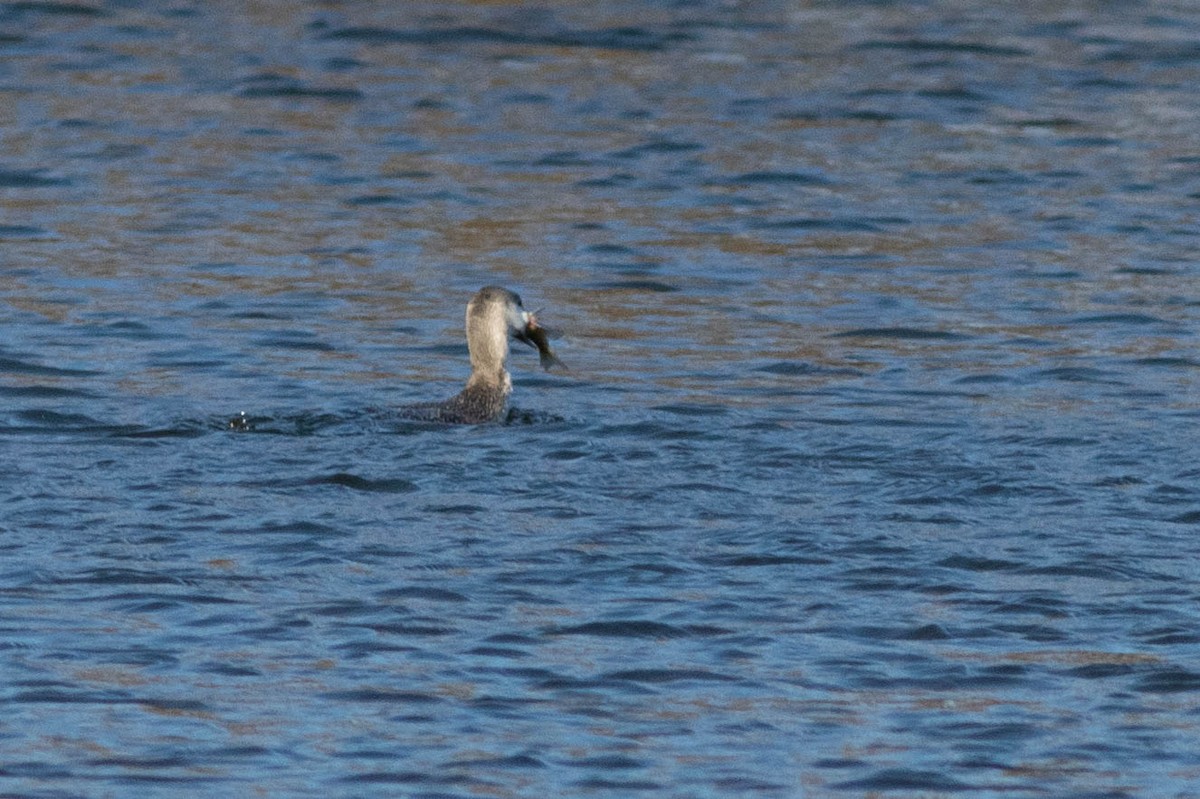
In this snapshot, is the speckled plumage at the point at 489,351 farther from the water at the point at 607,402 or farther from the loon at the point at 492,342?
the water at the point at 607,402

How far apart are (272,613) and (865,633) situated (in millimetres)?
1880

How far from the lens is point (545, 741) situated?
269 inches

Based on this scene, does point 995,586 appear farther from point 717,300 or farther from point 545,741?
point 717,300

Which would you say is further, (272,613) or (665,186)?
(665,186)

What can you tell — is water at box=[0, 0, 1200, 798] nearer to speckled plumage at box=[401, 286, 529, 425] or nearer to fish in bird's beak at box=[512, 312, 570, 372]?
fish in bird's beak at box=[512, 312, 570, 372]

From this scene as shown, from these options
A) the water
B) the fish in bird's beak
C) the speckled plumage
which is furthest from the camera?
the fish in bird's beak

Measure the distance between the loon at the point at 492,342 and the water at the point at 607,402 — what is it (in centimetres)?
37

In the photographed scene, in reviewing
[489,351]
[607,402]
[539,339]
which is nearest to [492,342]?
[489,351]

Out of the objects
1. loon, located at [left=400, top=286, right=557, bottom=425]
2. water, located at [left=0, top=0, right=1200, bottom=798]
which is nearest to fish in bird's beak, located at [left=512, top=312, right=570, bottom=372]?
loon, located at [left=400, top=286, right=557, bottom=425]

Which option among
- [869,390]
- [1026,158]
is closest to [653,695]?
[869,390]

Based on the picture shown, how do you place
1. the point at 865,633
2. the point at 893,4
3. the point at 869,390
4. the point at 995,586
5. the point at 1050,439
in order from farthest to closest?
the point at 893,4
the point at 869,390
the point at 1050,439
the point at 995,586
the point at 865,633

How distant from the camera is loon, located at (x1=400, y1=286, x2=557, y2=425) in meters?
11.3

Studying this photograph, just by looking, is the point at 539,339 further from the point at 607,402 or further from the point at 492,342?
the point at 607,402

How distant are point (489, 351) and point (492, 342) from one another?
0.05m
